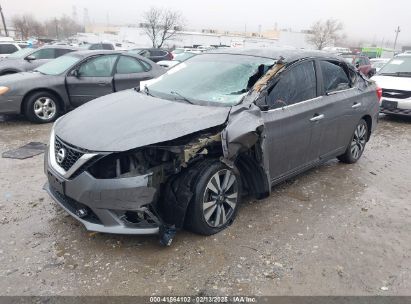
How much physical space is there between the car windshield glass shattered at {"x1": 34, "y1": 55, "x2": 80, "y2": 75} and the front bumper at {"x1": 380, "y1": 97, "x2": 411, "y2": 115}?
714 centimetres

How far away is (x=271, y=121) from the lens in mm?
3762

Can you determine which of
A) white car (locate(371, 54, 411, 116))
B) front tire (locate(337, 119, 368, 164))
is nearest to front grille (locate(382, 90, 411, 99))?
white car (locate(371, 54, 411, 116))

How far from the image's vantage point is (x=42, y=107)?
24.8 ft

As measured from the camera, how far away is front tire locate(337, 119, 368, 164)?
547cm

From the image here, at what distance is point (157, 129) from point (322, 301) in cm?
188

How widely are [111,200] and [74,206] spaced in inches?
18.6

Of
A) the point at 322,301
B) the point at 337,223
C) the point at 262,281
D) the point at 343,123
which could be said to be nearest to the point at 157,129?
the point at 262,281

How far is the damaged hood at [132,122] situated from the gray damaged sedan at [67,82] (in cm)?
410

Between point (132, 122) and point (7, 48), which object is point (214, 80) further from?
point (7, 48)

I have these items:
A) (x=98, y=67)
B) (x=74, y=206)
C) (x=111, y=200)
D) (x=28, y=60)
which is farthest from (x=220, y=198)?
(x=28, y=60)

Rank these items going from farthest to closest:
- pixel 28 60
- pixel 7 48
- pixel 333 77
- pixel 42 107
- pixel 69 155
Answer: pixel 7 48, pixel 28 60, pixel 42 107, pixel 333 77, pixel 69 155

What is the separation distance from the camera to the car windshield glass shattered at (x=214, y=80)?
12.6ft

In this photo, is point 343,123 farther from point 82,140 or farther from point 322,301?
point 82,140

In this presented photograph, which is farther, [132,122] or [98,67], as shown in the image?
[98,67]
